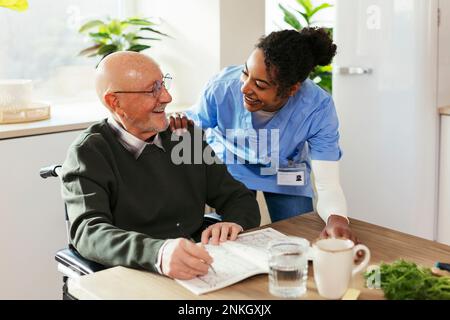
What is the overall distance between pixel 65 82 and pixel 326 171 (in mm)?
1682

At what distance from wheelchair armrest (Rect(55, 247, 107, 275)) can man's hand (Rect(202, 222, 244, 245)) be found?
0.26m

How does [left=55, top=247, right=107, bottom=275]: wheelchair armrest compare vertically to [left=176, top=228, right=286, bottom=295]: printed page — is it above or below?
below

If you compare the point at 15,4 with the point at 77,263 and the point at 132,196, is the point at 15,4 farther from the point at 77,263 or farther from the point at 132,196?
the point at 77,263

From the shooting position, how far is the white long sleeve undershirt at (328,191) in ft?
5.64

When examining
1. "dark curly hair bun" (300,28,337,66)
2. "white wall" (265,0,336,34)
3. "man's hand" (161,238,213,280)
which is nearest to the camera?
"man's hand" (161,238,213,280)

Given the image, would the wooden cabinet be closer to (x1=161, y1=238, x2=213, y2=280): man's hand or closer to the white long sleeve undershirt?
the white long sleeve undershirt

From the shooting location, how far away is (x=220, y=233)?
155 cm

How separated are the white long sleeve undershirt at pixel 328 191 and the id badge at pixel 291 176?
0.66 feet

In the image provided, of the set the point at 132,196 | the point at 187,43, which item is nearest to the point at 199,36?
the point at 187,43

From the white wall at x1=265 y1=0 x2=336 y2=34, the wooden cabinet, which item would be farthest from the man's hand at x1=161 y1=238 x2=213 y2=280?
the white wall at x1=265 y1=0 x2=336 y2=34

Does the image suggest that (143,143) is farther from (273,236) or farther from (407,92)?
(407,92)

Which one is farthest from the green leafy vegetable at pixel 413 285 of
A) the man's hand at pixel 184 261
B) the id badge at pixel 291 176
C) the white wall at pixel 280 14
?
the white wall at pixel 280 14

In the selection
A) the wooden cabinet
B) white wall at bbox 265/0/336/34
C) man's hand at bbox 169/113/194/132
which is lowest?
the wooden cabinet

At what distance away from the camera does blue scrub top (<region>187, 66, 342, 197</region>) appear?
2119 mm
